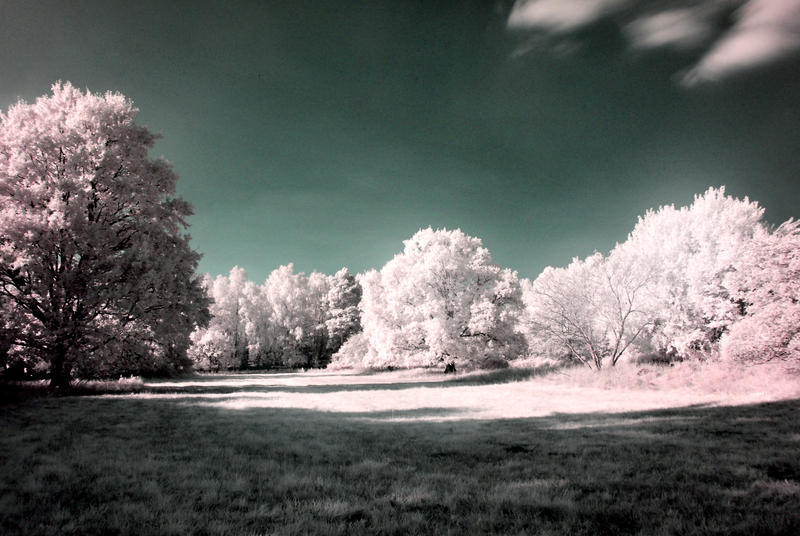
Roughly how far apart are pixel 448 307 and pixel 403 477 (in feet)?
83.5

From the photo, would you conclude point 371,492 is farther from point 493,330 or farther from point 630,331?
point 630,331

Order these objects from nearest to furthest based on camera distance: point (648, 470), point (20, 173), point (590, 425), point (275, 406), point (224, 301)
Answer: point (648, 470) < point (590, 425) < point (275, 406) < point (20, 173) < point (224, 301)

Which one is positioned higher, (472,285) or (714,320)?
(472,285)

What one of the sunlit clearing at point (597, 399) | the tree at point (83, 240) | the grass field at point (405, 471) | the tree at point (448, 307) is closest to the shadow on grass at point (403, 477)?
the grass field at point (405, 471)

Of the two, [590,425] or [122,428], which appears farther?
[590,425]

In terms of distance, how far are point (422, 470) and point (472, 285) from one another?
25.5m

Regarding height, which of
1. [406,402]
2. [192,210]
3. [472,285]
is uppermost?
[192,210]

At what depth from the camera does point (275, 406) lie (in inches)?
557

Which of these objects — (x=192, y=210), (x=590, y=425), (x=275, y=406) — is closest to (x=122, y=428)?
(x=275, y=406)

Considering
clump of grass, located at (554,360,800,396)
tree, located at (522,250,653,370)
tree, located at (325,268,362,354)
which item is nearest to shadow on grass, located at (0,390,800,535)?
clump of grass, located at (554,360,800,396)

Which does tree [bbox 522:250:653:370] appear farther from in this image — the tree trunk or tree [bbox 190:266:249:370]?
tree [bbox 190:266:249:370]

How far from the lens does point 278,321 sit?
63.5 meters

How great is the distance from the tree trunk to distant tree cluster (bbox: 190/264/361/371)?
42.1 meters

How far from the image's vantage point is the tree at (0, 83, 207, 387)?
49.3 ft
